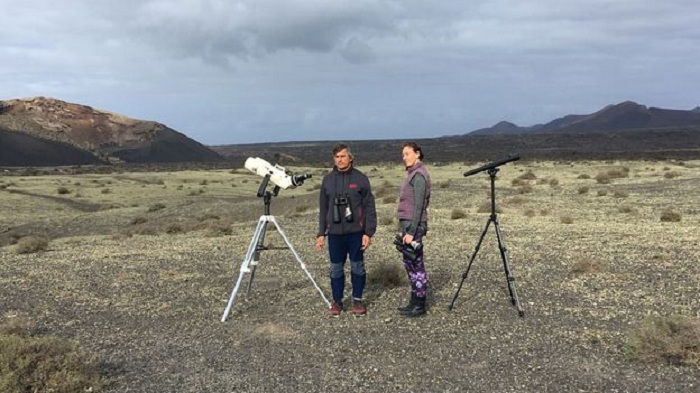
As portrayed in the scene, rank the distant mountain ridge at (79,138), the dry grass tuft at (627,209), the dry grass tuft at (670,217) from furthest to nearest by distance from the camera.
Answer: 1. the distant mountain ridge at (79,138)
2. the dry grass tuft at (627,209)
3. the dry grass tuft at (670,217)

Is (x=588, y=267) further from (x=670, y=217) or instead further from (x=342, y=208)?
(x=670, y=217)

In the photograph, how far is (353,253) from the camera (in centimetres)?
791

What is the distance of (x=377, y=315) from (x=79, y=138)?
10188 cm

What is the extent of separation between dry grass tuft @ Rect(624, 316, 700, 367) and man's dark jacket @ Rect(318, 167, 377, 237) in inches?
119

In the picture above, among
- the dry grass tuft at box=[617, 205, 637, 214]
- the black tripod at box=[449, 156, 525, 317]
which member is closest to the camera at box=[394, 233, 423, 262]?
the black tripod at box=[449, 156, 525, 317]

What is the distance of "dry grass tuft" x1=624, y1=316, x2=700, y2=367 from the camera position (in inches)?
245

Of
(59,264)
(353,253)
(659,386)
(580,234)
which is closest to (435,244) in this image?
(580,234)

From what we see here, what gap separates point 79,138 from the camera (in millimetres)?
100688

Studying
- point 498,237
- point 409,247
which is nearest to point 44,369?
point 409,247

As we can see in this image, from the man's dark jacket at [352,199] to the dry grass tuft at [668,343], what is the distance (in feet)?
9.93

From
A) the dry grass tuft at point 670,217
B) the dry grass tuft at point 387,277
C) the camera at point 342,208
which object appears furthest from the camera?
the dry grass tuft at point 670,217

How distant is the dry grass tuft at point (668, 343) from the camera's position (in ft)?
20.4

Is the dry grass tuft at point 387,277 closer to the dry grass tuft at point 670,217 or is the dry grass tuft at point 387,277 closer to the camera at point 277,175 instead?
the camera at point 277,175

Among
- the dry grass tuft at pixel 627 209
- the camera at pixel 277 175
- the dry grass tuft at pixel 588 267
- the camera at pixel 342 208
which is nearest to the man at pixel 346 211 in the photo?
the camera at pixel 342 208
